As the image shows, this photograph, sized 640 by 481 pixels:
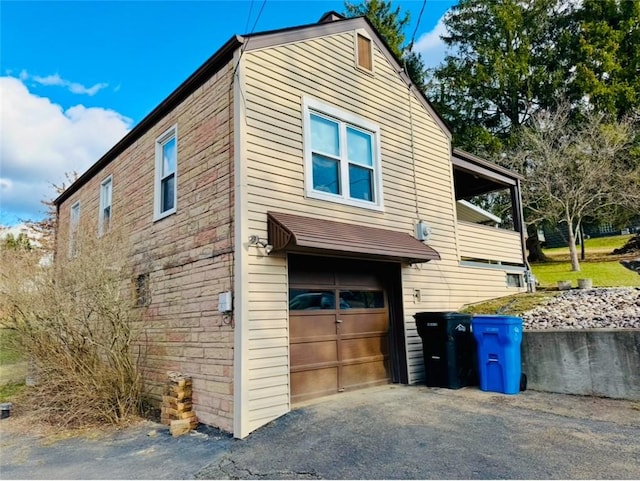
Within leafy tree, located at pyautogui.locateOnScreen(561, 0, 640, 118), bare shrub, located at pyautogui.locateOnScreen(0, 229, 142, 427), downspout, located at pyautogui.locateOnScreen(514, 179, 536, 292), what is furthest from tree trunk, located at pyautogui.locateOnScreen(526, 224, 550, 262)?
bare shrub, located at pyautogui.locateOnScreen(0, 229, 142, 427)

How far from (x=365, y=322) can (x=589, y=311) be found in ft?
13.7

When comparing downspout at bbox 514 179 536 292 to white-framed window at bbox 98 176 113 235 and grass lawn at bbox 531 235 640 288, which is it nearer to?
grass lawn at bbox 531 235 640 288

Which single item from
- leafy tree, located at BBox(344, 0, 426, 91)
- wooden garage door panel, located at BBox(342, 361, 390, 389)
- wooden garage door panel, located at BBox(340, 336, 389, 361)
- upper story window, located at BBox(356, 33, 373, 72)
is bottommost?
wooden garage door panel, located at BBox(342, 361, 390, 389)

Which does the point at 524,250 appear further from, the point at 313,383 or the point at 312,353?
the point at 313,383

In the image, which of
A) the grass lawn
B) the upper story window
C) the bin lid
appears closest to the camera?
the bin lid

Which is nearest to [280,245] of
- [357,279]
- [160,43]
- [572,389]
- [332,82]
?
[357,279]

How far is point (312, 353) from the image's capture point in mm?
6539

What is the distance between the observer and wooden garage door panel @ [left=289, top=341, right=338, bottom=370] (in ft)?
20.7

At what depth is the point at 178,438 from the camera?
5.38 m

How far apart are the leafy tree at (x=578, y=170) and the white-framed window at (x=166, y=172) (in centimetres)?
1629

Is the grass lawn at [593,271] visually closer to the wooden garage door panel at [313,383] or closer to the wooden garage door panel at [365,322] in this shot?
the wooden garage door panel at [365,322]

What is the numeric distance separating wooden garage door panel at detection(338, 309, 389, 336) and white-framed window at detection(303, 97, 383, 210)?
1.94m

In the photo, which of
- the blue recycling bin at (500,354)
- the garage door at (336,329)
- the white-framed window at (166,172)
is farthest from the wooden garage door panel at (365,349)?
the white-framed window at (166,172)

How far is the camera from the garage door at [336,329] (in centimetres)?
642
